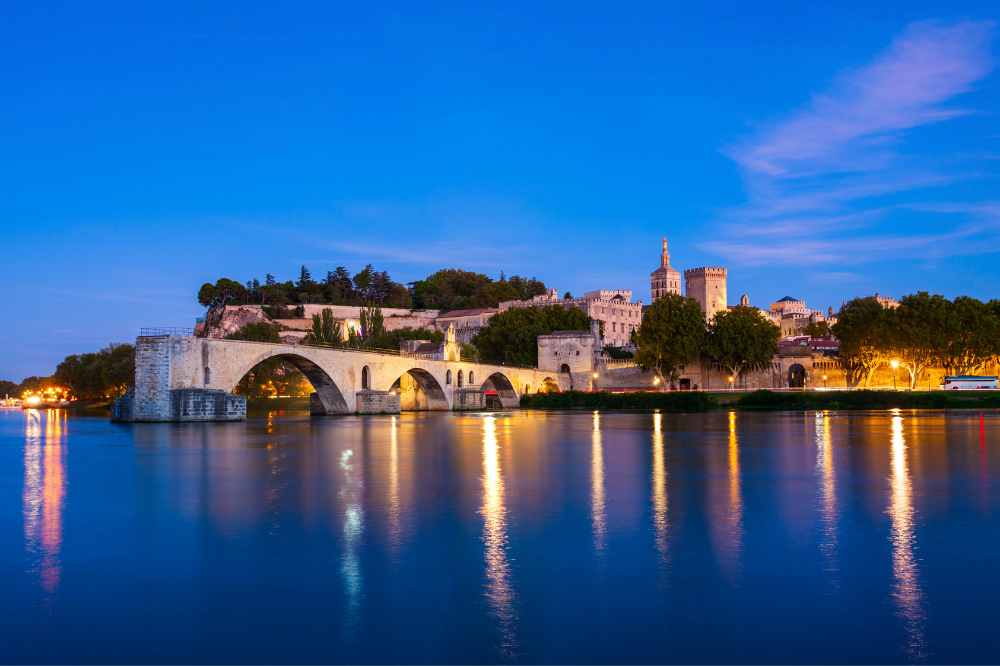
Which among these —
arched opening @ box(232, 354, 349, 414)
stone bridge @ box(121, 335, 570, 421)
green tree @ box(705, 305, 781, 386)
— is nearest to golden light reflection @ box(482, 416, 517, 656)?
stone bridge @ box(121, 335, 570, 421)

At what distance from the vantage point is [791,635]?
6469 mm

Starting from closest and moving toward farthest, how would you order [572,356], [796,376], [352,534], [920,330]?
1. [352,534]
2. [920,330]
3. [796,376]
4. [572,356]

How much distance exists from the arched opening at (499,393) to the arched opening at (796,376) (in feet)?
69.8

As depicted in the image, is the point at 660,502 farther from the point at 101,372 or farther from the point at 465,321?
the point at 465,321

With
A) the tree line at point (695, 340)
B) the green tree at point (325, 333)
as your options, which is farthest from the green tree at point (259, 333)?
the tree line at point (695, 340)

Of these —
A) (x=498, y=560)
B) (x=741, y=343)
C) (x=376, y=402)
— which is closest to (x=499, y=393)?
(x=741, y=343)

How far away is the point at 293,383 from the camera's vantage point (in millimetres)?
79500

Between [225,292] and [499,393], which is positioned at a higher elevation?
[225,292]

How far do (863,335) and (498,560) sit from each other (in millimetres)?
58494

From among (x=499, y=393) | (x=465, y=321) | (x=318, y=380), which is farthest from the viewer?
(x=465, y=321)

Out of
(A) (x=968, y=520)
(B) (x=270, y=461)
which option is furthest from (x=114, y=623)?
(B) (x=270, y=461)

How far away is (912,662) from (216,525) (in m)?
8.09

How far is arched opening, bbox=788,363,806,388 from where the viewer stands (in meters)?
70.6

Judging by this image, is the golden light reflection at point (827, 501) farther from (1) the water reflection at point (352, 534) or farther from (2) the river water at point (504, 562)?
(1) the water reflection at point (352, 534)
